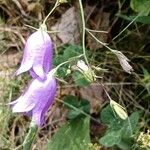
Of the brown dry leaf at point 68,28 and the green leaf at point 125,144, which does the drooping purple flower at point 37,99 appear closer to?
the green leaf at point 125,144

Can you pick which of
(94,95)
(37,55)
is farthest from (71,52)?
(37,55)

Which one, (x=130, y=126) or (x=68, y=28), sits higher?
(x=68, y=28)

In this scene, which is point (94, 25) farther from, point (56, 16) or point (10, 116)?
point (10, 116)

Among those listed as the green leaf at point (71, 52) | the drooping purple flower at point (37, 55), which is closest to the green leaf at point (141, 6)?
the green leaf at point (71, 52)

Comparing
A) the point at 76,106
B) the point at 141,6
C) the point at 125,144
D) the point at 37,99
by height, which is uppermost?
the point at 37,99

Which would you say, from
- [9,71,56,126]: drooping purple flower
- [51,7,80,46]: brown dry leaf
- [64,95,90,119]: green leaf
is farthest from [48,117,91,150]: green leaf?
[9,71,56,126]: drooping purple flower

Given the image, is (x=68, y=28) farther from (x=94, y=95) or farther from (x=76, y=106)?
(x=76, y=106)
